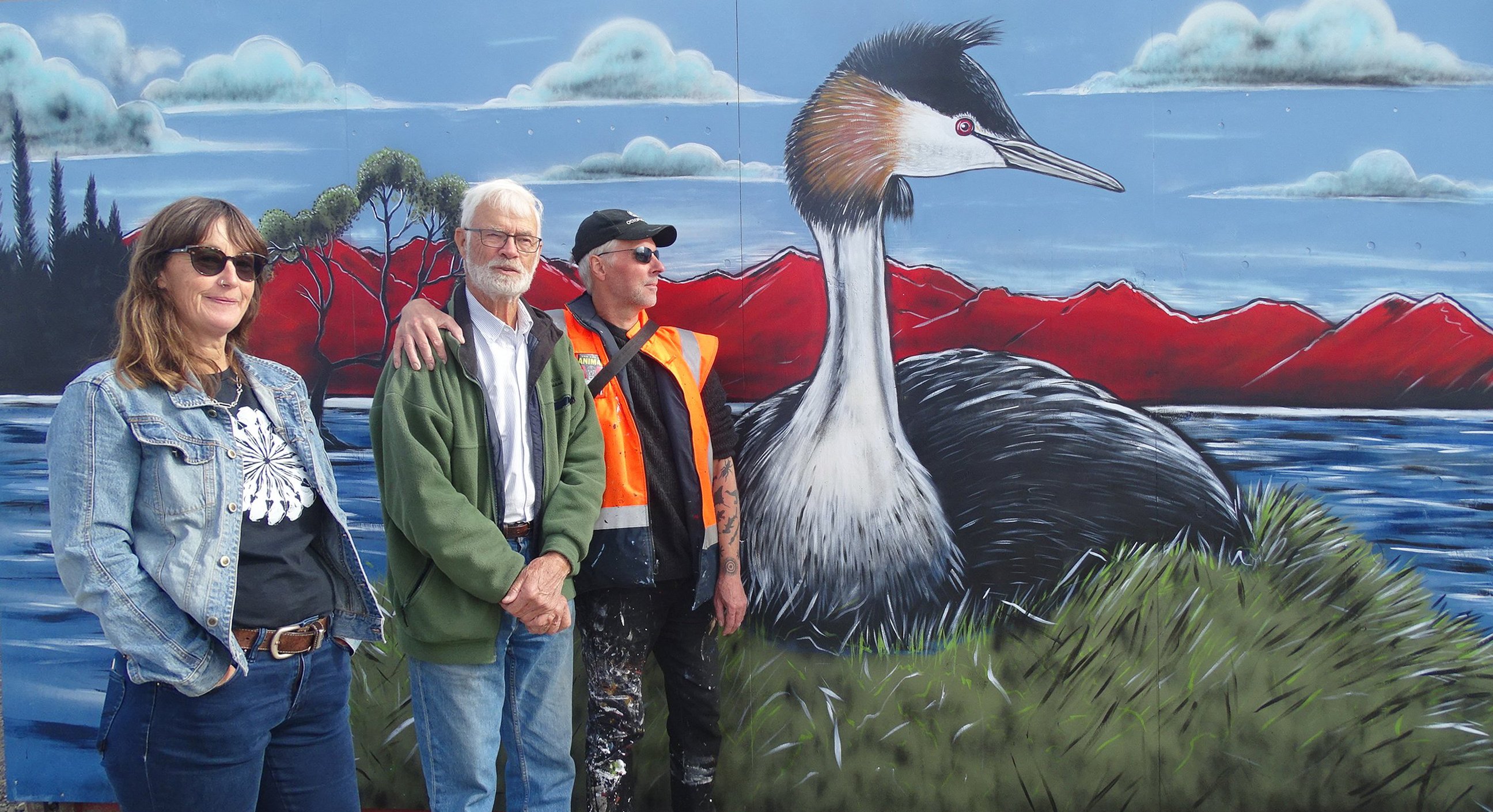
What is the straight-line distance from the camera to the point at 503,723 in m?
2.30

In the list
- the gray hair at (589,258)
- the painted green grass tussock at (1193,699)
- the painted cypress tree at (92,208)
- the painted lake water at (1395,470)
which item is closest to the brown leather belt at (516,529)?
the gray hair at (589,258)

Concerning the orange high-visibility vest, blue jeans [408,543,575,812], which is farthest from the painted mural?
→ blue jeans [408,543,575,812]

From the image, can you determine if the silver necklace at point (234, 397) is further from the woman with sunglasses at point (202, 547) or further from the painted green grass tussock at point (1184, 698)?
the painted green grass tussock at point (1184, 698)

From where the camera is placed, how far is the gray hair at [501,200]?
218 cm

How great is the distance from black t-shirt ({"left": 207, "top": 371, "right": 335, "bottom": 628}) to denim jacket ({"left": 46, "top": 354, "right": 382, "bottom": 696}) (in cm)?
3

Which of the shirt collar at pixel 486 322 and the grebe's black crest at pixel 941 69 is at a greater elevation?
the grebe's black crest at pixel 941 69

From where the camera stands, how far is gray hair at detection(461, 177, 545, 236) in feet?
7.14

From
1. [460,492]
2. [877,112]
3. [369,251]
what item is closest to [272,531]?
[460,492]

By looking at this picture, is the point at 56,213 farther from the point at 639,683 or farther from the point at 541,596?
the point at 639,683

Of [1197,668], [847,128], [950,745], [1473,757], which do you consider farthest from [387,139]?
[1473,757]

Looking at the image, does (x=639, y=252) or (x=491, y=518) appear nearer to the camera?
(x=491, y=518)

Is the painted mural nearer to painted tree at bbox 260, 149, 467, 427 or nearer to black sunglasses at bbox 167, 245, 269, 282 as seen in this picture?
painted tree at bbox 260, 149, 467, 427

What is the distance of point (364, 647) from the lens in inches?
118

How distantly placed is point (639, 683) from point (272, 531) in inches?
42.2
